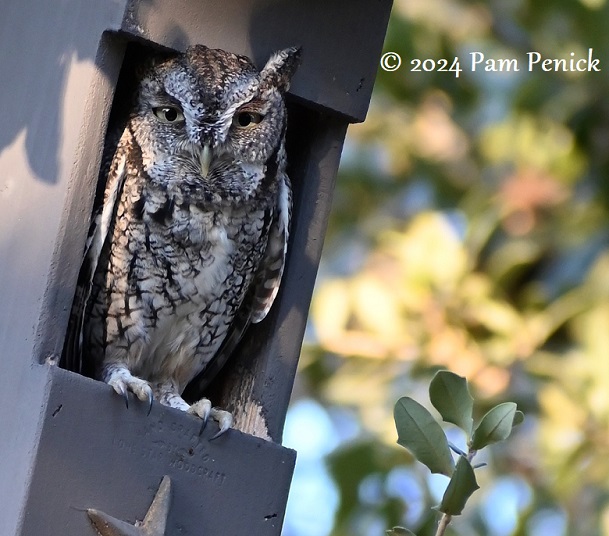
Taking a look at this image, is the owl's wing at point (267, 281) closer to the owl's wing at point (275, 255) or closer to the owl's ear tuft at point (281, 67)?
the owl's wing at point (275, 255)

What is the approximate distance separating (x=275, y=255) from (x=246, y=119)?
0.35 m

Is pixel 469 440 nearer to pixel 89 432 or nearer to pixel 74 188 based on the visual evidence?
pixel 89 432

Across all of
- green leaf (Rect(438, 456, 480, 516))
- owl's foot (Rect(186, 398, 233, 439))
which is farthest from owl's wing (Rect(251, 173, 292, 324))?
green leaf (Rect(438, 456, 480, 516))

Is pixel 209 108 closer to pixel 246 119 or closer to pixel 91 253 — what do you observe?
pixel 246 119

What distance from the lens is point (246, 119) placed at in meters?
2.93

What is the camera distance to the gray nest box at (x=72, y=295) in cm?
246

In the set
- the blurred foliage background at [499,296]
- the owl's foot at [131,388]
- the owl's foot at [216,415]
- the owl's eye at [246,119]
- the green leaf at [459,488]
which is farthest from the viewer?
the blurred foliage background at [499,296]

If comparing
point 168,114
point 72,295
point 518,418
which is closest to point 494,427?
point 518,418

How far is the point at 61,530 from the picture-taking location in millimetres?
2418

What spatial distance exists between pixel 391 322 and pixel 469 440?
77.7 inches

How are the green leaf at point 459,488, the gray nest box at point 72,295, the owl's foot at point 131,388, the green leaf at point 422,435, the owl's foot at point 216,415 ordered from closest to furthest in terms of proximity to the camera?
the green leaf at point 459,488 → the green leaf at point 422,435 → the gray nest box at point 72,295 → the owl's foot at point 131,388 → the owl's foot at point 216,415

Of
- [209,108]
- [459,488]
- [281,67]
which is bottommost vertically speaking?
[459,488]

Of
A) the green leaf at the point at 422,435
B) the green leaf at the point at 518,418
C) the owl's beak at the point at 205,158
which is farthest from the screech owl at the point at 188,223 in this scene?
the green leaf at the point at 518,418

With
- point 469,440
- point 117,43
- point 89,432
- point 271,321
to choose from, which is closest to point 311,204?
point 271,321
